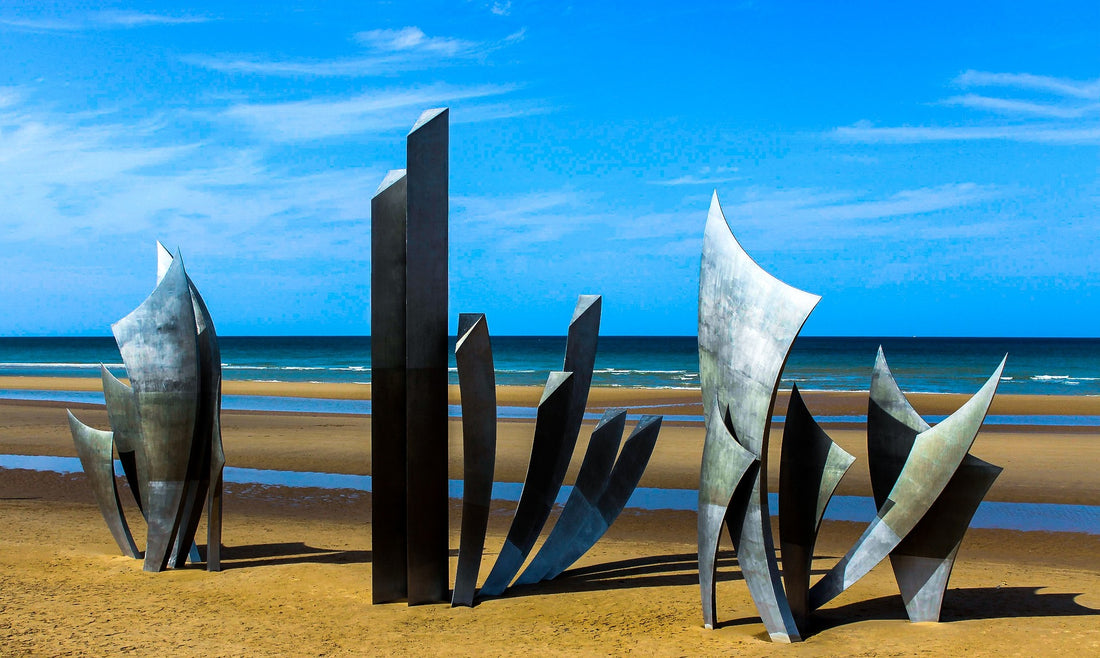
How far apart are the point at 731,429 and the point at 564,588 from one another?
2.54 m

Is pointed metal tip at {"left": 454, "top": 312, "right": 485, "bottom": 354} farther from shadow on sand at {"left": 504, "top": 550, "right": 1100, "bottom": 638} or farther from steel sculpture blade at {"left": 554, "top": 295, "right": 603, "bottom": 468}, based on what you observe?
shadow on sand at {"left": 504, "top": 550, "right": 1100, "bottom": 638}

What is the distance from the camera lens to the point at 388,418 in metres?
7.63

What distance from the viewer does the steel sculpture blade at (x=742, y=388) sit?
6.36 metres

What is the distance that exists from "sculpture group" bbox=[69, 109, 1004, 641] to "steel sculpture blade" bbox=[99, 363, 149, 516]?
0.02m

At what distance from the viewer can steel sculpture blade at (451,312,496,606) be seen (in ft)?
24.1

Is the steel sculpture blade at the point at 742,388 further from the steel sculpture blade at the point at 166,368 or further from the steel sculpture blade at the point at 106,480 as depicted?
the steel sculpture blade at the point at 106,480

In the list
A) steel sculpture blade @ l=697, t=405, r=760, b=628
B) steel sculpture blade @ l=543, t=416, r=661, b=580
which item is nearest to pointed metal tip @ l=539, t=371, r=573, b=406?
steel sculpture blade @ l=543, t=416, r=661, b=580

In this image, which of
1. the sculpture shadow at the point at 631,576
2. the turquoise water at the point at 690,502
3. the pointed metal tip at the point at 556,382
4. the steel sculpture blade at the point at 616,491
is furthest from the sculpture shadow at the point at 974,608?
the turquoise water at the point at 690,502

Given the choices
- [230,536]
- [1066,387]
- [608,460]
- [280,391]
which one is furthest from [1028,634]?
[1066,387]

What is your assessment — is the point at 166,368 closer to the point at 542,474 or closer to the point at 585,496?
the point at 542,474

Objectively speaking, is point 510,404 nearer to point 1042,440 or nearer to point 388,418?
point 1042,440

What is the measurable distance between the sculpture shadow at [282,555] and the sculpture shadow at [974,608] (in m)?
4.82

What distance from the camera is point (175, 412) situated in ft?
27.5

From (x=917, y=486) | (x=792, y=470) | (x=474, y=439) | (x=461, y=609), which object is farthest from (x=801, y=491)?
(x=461, y=609)
